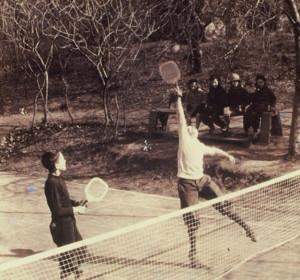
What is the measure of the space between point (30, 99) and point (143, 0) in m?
7.47

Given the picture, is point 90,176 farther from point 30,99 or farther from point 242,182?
point 30,99

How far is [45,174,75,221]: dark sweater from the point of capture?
5855 millimetres

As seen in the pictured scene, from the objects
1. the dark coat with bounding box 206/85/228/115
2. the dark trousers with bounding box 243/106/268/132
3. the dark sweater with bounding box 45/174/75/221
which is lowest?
the dark sweater with bounding box 45/174/75/221

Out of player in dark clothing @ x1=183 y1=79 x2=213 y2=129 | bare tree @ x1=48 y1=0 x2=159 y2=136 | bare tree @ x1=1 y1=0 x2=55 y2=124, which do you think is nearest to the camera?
player in dark clothing @ x1=183 y1=79 x2=213 y2=129

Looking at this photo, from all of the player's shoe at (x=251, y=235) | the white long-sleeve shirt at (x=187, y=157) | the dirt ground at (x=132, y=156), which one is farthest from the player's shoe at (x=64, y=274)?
the dirt ground at (x=132, y=156)

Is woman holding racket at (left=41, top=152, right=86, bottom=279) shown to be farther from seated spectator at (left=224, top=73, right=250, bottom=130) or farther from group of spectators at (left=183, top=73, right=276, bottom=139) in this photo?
seated spectator at (left=224, top=73, right=250, bottom=130)

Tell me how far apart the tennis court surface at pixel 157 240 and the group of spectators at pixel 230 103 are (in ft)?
7.80

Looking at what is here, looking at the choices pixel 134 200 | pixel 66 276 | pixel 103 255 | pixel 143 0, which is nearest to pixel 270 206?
pixel 134 200

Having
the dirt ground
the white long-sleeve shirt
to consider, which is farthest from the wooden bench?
the white long-sleeve shirt

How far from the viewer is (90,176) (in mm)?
12359

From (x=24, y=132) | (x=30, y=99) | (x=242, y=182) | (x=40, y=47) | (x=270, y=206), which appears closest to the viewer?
(x=270, y=206)

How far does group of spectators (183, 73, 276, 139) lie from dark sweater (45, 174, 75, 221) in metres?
6.65

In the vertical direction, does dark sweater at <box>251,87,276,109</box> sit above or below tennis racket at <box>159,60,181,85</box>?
below

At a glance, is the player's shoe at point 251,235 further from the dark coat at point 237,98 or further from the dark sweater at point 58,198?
the dark coat at point 237,98
